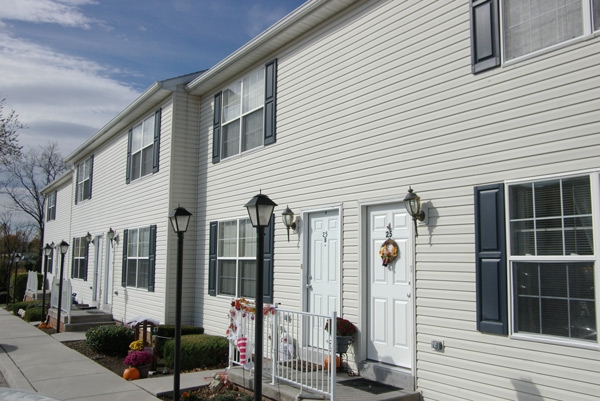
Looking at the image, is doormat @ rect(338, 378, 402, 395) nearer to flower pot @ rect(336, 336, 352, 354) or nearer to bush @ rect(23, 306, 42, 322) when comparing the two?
flower pot @ rect(336, 336, 352, 354)

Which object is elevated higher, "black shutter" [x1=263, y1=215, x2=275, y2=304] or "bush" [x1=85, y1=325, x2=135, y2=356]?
"black shutter" [x1=263, y1=215, x2=275, y2=304]

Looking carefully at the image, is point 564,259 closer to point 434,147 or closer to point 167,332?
point 434,147

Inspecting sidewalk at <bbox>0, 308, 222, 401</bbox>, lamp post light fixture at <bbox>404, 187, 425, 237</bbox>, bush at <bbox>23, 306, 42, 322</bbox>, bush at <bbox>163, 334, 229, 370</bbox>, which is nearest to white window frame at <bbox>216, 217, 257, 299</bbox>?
bush at <bbox>163, 334, 229, 370</bbox>

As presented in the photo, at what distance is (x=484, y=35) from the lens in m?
5.95

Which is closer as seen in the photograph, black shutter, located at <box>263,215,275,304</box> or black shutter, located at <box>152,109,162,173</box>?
black shutter, located at <box>263,215,275,304</box>

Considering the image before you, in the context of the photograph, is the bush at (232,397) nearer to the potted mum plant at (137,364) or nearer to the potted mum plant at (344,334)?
the potted mum plant at (344,334)

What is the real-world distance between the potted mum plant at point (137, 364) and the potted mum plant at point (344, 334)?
359 cm

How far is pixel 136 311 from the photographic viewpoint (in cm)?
1394

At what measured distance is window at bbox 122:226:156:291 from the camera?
43.1 feet

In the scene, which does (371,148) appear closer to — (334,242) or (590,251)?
(334,242)

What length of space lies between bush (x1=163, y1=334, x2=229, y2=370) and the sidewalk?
43cm

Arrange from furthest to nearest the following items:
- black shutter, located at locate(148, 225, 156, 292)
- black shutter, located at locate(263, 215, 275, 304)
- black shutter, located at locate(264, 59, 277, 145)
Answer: black shutter, located at locate(148, 225, 156, 292), black shutter, located at locate(264, 59, 277, 145), black shutter, located at locate(263, 215, 275, 304)

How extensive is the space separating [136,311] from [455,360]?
10061 millimetres

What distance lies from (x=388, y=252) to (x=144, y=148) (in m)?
9.49
